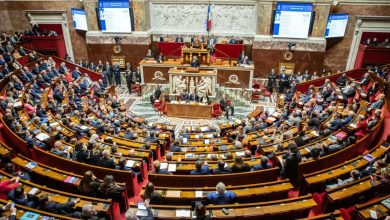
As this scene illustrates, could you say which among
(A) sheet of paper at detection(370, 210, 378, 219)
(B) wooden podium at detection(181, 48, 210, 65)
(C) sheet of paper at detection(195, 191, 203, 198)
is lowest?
(C) sheet of paper at detection(195, 191, 203, 198)

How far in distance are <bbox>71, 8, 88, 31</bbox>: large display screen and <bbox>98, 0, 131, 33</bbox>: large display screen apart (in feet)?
4.58

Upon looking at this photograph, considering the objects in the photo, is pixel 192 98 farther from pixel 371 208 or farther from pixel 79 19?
pixel 79 19

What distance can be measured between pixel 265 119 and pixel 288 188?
553 centimetres

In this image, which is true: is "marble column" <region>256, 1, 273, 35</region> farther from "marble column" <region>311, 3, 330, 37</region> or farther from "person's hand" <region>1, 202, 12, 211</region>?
"person's hand" <region>1, 202, 12, 211</region>

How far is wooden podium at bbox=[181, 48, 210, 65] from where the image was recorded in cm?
1669

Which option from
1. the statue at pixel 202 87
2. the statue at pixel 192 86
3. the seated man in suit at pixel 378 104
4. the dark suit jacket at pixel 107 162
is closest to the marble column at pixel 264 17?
the statue at pixel 202 87

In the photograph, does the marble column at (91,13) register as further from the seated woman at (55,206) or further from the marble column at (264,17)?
the seated woman at (55,206)

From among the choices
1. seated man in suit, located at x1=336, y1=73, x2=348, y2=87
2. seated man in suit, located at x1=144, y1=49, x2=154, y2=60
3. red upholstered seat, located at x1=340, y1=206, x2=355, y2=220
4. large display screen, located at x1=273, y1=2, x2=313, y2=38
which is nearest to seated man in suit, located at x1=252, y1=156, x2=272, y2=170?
red upholstered seat, located at x1=340, y1=206, x2=355, y2=220

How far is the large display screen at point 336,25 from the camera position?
55.3 feet

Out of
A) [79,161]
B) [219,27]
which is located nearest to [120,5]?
[219,27]

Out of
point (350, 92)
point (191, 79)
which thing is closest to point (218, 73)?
point (191, 79)

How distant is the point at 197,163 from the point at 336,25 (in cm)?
1496

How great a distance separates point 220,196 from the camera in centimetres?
575

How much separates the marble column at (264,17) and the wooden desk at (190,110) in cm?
732
